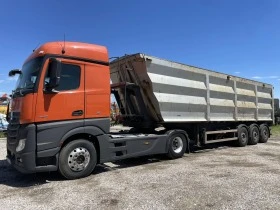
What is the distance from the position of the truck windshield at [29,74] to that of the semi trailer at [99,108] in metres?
0.03

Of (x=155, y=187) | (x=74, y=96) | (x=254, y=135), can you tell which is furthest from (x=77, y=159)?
(x=254, y=135)

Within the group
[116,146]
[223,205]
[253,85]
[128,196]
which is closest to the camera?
[223,205]

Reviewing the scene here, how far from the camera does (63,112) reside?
6.90 meters

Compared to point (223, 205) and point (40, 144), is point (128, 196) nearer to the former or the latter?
point (223, 205)

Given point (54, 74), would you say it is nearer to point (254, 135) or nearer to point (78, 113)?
point (78, 113)

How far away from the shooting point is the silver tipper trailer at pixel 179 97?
926 centimetres

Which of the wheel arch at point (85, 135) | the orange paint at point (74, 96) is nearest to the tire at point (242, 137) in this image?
the orange paint at point (74, 96)

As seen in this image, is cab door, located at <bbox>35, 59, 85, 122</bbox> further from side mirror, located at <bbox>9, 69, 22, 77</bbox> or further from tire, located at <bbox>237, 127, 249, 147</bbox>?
tire, located at <bbox>237, 127, 249, 147</bbox>

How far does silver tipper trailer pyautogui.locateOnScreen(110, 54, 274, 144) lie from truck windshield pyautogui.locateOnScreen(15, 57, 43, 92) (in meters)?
2.93

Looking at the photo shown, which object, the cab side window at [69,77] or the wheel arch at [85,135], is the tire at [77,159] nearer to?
the wheel arch at [85,135]

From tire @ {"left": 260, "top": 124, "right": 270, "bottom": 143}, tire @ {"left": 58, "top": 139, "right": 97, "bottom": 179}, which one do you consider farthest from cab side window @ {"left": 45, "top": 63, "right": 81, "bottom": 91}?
tire @ {"left": 260, "top": 124, "right": 270, "bottom": 143}

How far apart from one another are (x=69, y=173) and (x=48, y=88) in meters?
1.90

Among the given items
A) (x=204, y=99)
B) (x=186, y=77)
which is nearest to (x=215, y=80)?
(x=204, y=99)

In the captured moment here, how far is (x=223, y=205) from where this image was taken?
16.7ft
